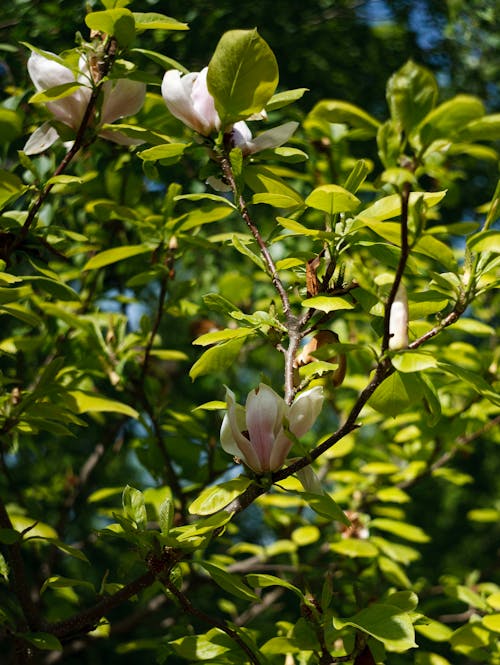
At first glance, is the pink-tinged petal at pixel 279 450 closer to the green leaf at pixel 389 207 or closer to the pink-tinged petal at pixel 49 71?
the green leaf at pixel 389 207

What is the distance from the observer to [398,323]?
617 mm

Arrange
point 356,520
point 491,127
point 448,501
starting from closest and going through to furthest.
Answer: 1. point 491,127
2. point 356,520
3. point 448,501

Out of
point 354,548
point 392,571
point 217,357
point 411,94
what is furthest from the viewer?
point 392,571

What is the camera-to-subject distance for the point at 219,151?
787mm

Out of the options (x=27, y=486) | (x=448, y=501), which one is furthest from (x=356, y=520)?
(x=448, y=501)

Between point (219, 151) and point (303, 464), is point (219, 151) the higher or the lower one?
the higher one

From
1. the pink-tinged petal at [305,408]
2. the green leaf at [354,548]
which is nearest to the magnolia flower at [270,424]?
the pink-tinged petal at [305,408]

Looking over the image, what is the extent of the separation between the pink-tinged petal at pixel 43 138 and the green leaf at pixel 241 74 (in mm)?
230

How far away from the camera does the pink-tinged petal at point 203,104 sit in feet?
2.53

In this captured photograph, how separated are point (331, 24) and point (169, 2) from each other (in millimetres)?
622

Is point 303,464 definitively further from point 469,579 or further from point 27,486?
point 27,486

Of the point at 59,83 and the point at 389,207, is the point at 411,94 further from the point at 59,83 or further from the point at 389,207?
the point at 59,83

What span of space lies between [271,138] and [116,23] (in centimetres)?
19

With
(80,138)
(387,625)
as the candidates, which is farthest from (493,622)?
(80,138)
